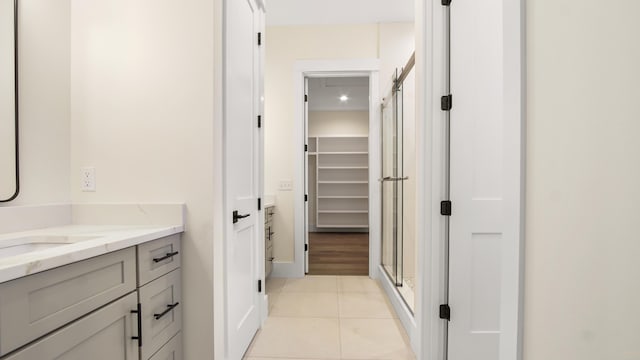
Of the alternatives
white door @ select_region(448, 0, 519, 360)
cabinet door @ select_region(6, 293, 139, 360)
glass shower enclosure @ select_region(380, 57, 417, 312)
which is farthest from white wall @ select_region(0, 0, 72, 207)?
glass shower enclosure @ select_region(380, 57, 417, 312)

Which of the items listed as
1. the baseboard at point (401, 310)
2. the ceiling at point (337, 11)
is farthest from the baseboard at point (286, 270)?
the ceiling at point (337, 11)

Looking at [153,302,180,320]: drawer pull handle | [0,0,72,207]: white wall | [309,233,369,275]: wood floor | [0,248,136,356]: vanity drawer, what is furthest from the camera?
[309,233,369,275]: wood floor

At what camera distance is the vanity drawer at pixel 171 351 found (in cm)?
121

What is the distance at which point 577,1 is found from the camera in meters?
0.63

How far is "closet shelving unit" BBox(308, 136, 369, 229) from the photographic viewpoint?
681 cm

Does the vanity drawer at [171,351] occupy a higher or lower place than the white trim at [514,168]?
lower

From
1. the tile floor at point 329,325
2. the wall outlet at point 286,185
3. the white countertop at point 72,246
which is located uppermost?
the wall outlet at point 286,185

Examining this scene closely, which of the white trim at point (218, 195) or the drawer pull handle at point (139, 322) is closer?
the drawer pull handle at point (139, 322)

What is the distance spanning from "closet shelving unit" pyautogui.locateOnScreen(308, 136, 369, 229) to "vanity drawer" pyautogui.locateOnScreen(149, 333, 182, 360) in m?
5.46

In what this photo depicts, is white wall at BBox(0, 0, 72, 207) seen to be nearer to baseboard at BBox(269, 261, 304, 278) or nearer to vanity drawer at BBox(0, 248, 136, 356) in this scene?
vanity drawer at BBox(0, 248, 136, 356)

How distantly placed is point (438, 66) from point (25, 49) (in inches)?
79.3

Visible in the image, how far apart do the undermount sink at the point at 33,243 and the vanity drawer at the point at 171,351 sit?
A: 55cm

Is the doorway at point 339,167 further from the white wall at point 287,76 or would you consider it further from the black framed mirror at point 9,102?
the black framed mirror at point 9,102

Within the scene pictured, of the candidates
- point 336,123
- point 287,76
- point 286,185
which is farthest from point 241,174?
point 336,123
